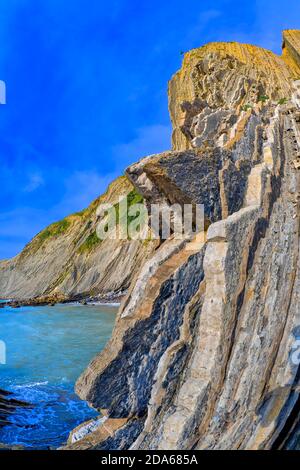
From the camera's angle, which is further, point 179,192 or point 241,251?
point 179,192

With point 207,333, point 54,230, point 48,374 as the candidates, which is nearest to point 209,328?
point 207,333

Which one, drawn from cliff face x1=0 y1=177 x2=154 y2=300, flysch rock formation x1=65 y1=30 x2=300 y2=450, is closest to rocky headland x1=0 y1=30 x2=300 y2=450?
flysch rock formation x1=65 y1=30 x2=300 y2=450

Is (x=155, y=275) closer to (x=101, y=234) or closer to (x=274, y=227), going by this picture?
(x=274, y=227)

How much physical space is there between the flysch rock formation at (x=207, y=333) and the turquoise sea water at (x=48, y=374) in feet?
14.0

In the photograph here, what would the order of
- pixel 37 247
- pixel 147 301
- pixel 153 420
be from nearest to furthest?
pixel 153 420
pixel 147 301
pixel 37 247

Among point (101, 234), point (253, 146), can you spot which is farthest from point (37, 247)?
point (253, 146)

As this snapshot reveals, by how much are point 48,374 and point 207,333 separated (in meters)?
15.7

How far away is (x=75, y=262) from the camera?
79625 mm

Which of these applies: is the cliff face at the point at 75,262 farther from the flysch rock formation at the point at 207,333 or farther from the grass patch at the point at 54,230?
the flysch rock formation at the point at 207,333

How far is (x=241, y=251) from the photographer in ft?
25.4

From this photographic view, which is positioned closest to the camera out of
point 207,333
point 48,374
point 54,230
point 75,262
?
point 207,333

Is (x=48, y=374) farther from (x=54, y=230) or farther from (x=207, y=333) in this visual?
(x=54, y=230)

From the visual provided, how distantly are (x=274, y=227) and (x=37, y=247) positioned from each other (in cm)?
10098

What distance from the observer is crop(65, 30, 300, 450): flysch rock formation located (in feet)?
20.7
